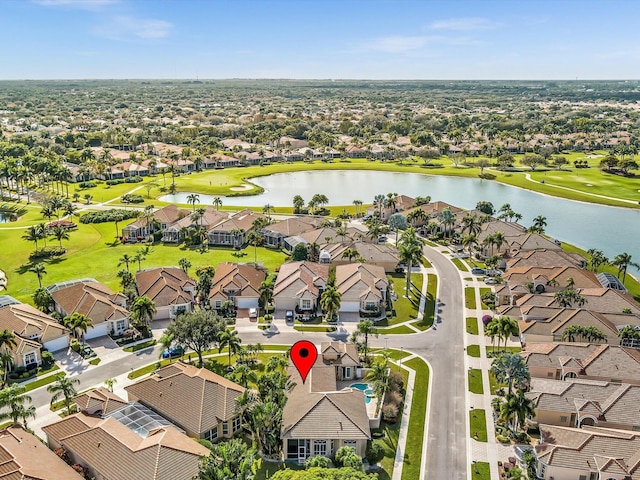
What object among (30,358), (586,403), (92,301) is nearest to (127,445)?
(30,358)

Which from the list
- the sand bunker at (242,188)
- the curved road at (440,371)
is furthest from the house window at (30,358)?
the sand bunker at (242,188)

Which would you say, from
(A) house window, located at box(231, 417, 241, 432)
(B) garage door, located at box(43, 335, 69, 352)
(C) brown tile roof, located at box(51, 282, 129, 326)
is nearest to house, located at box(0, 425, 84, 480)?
(A) house window, located at box(231, 417, 241, 432)

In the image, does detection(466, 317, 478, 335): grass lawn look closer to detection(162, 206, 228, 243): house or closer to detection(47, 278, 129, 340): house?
detection(47, 278, 129, 340): house

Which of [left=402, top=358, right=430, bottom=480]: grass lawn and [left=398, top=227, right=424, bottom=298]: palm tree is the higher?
[left=398, top=227, right=424, bottom=298]: palm tree

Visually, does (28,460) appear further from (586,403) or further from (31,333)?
(586,403)

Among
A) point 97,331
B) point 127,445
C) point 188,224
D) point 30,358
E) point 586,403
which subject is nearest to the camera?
point 127,445

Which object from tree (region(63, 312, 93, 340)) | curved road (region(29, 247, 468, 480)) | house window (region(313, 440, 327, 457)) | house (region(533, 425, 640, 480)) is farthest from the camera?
tree (region(63, 312, 93, 340))
